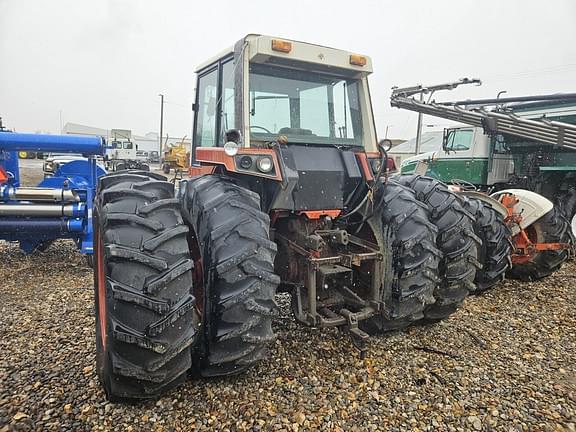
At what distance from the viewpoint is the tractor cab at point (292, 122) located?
3098 millimetres

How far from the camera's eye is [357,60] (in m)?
3.62

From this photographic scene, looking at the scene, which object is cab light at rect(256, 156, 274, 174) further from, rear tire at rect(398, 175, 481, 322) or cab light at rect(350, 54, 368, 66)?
rear tire at rect(398, 175, 481, 322)

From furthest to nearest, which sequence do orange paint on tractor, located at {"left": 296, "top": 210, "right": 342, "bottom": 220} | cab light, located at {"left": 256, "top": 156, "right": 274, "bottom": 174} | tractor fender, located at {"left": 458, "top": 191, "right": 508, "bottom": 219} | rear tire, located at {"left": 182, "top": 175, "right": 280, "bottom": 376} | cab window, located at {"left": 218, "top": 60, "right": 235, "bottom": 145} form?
tractor fender, located at {"left": 458, "top": 191, "right": 508, "bottom": 219} < cab window, located at {"left": 218, "top": 60, "right": 235, "bottom": 145} < orange paint on tractor, located at {"left": 296, "top": 210, "right": 342, "bottom": 220} < cab light, located at {"left": 256, "top": 156, "right": 274, "bottom": 174} < rear tire, located at {"left": 182, "top": 175, "right": 280, "bottom": 376}

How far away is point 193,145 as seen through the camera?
4.54 meters

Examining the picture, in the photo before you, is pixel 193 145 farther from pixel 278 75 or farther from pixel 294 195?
pixel 294 195

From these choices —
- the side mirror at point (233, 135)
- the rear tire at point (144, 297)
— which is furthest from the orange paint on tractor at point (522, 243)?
the rear tire at point (144, 297)

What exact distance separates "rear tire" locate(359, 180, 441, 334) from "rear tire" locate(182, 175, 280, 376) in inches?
45.6

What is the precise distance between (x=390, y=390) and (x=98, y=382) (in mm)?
1997

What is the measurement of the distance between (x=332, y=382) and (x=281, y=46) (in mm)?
2451

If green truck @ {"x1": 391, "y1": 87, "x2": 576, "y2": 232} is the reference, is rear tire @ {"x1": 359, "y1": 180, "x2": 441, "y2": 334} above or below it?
below

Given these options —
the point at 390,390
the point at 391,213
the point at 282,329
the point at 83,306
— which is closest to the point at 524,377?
the point at 390,390

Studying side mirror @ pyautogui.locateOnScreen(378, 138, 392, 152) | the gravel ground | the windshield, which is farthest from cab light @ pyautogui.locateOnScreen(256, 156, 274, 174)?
the gravel ground

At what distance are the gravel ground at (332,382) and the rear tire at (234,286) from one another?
1.12ft

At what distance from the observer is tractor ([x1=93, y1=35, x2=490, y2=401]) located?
2.36m
